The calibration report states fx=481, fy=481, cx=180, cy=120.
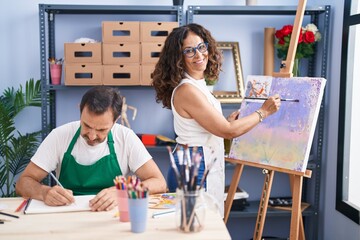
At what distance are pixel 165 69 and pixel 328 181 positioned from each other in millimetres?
1556

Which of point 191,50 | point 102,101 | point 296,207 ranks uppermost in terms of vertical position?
point 191,50

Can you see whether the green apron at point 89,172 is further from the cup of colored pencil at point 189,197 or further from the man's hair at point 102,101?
the cup of colored pencil at point 189,197

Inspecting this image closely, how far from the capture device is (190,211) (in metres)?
1.45

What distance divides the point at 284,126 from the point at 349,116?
0.67 m

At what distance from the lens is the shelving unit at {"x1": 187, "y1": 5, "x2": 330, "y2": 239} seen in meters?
3.15

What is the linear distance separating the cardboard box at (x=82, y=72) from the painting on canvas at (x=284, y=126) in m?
1.00

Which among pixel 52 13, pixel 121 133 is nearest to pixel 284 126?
pixel 121 133

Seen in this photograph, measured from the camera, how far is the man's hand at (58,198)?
1740mm

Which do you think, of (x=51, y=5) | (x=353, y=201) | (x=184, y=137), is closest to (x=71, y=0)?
(x=51, y=5)

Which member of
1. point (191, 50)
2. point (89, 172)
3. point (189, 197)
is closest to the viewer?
point (189, 197)

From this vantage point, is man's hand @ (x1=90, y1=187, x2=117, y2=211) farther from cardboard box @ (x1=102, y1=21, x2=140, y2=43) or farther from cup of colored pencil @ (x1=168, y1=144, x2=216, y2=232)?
cardboard box @ (x1=102, y1=21, x2=140, y2=43)

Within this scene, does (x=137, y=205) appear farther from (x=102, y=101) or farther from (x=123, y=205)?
(x=102, y=101)

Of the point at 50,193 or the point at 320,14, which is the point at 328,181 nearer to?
the point at 320,14

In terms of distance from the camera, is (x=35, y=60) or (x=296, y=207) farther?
(x=35, y=60)
